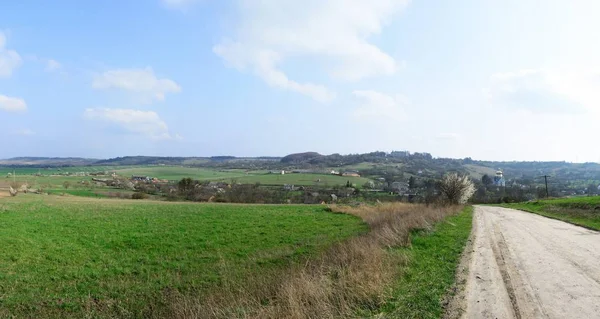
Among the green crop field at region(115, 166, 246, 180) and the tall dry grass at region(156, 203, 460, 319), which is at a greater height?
the tall dry grass at region(156, 203, 460, 319)

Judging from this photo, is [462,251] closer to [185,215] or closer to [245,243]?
[245,243]

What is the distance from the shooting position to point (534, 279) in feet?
33.2

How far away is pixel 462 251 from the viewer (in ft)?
47.8

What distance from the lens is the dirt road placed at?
25.5 feet

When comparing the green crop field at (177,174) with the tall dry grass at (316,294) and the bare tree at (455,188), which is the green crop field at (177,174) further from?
the tall dry grass at (316,294)

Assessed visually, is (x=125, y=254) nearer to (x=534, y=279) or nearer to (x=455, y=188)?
(x=534, y=279)

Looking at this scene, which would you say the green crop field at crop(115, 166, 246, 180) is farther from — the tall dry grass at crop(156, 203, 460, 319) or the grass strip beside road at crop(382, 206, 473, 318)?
the tall dry grass at crop(156, 203, 460, 319)

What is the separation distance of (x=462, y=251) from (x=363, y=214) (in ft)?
71.1

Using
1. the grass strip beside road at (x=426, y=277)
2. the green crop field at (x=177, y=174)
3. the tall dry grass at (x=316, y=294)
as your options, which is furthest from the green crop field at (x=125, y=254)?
the green crop field at (x=177, y=174)

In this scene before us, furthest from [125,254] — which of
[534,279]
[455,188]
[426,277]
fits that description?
[455,188]

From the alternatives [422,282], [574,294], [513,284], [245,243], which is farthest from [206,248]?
[574,294]

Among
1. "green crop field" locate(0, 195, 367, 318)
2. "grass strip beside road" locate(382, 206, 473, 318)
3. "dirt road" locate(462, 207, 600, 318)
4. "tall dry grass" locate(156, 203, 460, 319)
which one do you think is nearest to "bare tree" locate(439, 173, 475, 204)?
"green crop field" locate(0, 195, 367, 318)

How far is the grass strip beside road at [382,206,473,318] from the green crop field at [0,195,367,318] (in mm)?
6666

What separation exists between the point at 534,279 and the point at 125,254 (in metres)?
18.8
